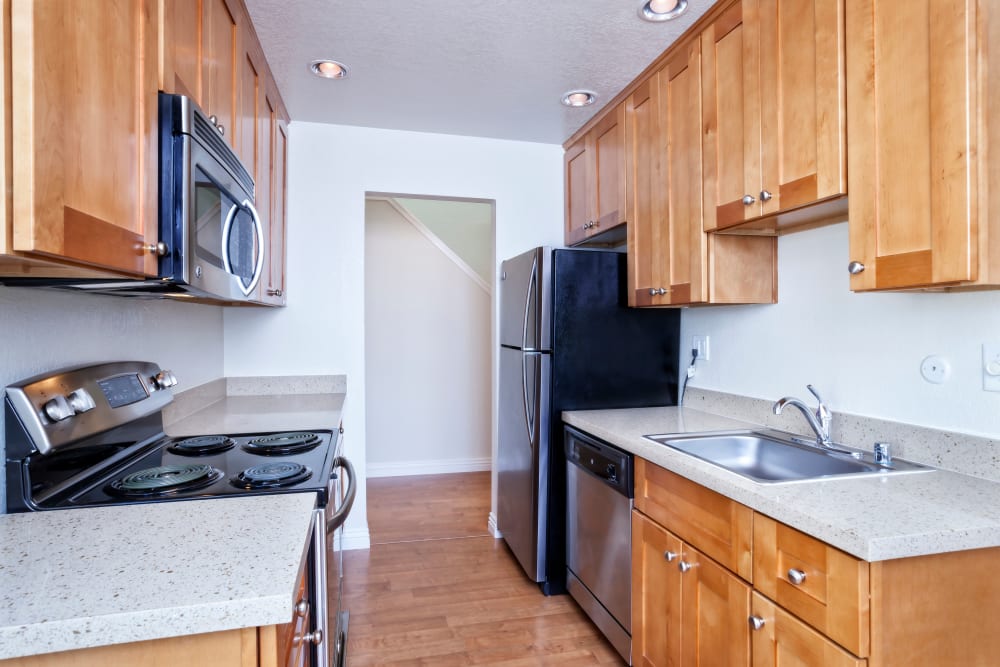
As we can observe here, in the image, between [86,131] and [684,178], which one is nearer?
[86,131]

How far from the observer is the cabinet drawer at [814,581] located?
42.8 inches

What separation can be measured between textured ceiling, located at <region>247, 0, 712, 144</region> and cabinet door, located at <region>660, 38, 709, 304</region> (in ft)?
0.50

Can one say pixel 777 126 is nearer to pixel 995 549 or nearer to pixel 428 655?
pixel 995 549

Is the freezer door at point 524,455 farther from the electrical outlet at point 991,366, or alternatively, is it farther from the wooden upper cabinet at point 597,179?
the electrical outlet at point 991,366

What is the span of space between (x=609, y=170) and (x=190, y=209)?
6.79 feet

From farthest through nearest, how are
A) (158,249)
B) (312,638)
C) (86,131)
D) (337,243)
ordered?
1. (337,243)
2. (312,638)
3. (158,249)
4. (86,131)

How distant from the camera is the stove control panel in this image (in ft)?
3.84

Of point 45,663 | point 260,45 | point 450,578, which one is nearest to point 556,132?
point 260,45

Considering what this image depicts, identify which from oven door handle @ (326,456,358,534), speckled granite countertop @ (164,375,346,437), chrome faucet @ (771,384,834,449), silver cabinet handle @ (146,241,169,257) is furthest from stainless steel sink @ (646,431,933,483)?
silver cabinet handle @ (146,241,169,257)

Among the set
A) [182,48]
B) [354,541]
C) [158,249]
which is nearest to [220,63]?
[182,48]

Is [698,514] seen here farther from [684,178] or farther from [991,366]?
[684,178]

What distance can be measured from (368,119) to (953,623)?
9.96 feet

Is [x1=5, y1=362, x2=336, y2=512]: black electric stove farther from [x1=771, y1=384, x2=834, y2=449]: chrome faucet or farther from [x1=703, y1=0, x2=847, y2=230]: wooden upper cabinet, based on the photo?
[x1=703, y1=0, x2=847, y2=230]: wooden upper cabinet

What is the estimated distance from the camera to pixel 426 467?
4551 mm
